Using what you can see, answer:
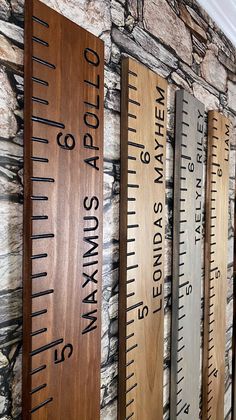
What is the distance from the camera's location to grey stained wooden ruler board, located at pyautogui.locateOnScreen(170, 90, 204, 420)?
4.28 ft

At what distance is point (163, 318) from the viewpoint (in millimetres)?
1210

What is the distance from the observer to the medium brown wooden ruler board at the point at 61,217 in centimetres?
71

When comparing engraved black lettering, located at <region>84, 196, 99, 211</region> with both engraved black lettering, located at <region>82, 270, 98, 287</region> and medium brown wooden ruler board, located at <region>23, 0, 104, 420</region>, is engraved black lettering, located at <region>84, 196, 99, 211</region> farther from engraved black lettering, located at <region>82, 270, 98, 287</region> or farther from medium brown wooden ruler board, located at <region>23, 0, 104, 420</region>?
engraved black lettering, located at <region>82, 270, 98, 287</region>

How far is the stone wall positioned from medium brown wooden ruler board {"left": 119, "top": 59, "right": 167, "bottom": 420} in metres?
0.03

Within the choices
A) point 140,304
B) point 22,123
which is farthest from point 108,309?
point 22,123

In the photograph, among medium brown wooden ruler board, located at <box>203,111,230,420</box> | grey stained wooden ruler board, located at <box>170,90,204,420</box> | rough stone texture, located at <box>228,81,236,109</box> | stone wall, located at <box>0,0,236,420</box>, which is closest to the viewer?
stone wall, located at <box>0,0,236,420</box>

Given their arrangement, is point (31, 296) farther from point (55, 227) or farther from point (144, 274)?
point (144, 274)

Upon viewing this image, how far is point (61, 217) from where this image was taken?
782 mm

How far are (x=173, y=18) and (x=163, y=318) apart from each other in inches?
40.9

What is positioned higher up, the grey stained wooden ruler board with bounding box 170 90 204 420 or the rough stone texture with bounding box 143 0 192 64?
the rough stone texture with bounding box 143 0 192 64

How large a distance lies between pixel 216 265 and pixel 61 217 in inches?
42.6

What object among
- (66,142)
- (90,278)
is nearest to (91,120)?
(66,142)

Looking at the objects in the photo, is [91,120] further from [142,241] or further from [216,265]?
[216,265]

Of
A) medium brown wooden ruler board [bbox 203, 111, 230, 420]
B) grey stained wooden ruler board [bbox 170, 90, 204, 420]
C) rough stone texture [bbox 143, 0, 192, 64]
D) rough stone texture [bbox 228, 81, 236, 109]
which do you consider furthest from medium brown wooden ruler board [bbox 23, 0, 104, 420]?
rough stone texture [bbox 228, 81, 236, 109]
